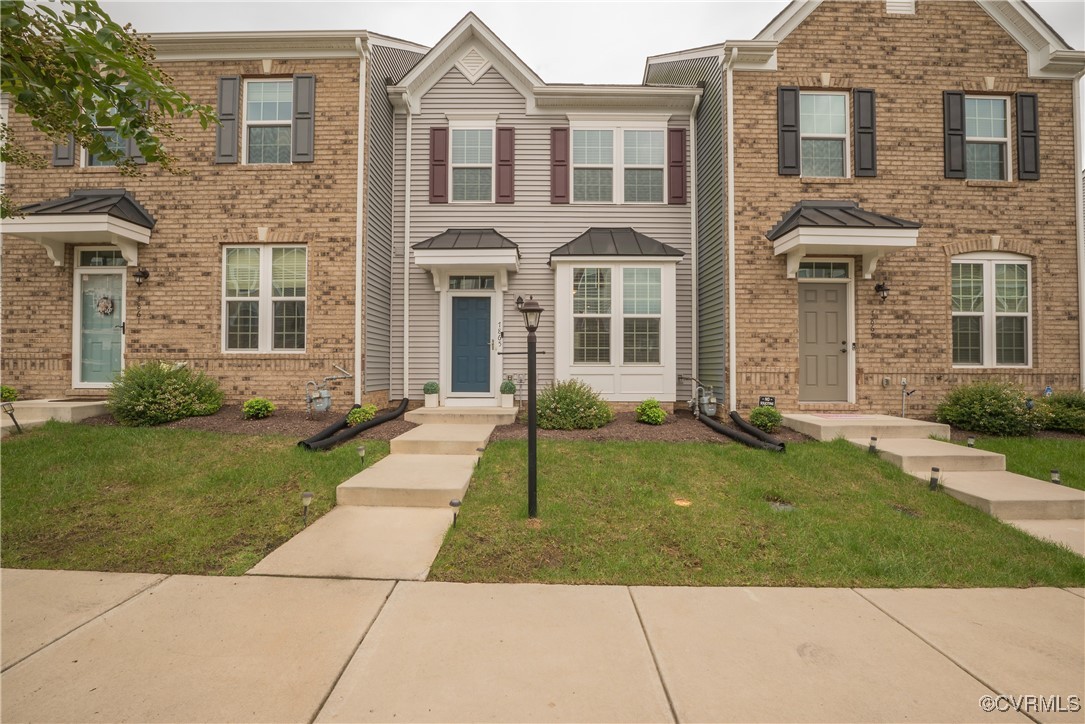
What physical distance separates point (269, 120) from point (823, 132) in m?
10.1

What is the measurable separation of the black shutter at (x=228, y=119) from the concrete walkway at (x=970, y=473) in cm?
1077

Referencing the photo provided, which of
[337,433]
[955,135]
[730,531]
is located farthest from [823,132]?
[337,433]

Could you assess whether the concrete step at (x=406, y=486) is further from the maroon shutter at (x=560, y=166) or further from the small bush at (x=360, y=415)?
the maroon shutter at (x=560, y=166)

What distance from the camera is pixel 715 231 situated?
848 cm

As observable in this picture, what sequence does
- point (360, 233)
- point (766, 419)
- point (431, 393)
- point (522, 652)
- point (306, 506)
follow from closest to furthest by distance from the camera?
point (522, 652) → point (306, 506) → point (766, 419) → point (360, 233) → point (431, 393)

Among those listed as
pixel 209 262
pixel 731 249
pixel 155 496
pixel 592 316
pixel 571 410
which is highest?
pixel 731 249

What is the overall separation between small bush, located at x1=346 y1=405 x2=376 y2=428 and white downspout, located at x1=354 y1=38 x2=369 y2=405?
467 mm

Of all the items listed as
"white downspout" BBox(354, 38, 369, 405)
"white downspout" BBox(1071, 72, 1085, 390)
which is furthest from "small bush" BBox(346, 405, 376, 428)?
"white downspout" BBox(1071, 72, 1085, 390)

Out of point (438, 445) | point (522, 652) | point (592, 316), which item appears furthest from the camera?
point (592, 316)

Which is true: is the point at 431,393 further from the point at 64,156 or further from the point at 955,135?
the point at 955,135

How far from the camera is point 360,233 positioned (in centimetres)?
809

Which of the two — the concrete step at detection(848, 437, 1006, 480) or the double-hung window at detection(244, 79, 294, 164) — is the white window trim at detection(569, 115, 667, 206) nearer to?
the double-hung window at detection(244, 79, 294, 164)

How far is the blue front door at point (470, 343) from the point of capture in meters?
9.12

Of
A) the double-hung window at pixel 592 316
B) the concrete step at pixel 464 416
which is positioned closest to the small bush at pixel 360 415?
the concrete step at pixel 464 416
